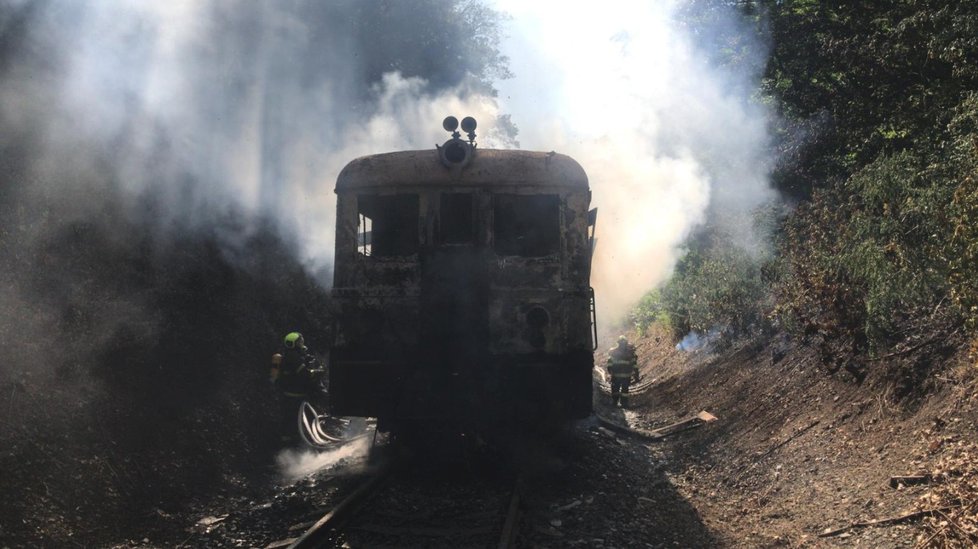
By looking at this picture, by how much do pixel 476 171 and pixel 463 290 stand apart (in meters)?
1.38

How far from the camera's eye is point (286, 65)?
20875mm

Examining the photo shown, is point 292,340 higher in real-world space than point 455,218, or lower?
lower

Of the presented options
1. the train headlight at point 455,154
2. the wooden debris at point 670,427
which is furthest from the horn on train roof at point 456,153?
the wooden debris at point 670,427

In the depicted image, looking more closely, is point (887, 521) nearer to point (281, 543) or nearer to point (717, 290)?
point (281, 543)

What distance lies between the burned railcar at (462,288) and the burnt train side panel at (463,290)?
0.01 metres

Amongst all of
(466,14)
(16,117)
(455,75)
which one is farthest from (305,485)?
(466,14)

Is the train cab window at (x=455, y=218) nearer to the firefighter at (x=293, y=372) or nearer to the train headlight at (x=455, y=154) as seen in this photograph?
the train headlight at (x=455, y=154)

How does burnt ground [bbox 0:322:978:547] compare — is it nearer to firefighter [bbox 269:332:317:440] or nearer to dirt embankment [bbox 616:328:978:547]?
dirt embankment [bbox 616:328:978:547]

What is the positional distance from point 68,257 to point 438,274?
462 centimetres

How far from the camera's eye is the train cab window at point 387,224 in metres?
8.70

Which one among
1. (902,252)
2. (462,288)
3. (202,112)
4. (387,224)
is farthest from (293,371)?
(902,252)

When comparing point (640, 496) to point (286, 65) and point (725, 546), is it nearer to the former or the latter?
point (725, 546)

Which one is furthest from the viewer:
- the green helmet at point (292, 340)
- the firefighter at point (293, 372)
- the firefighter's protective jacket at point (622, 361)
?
the firefighter's protective jacket at point (622, 361)

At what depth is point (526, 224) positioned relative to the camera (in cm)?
868
